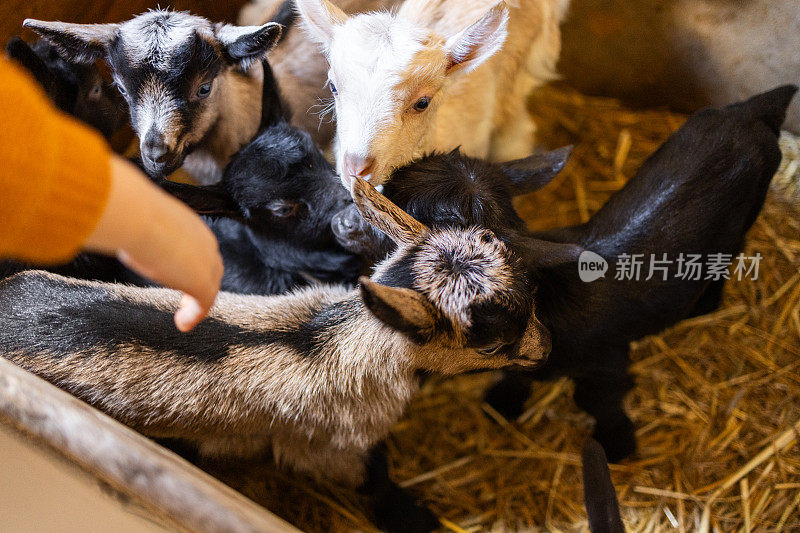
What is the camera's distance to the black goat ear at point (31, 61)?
7.79 feet

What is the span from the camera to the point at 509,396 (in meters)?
2.93

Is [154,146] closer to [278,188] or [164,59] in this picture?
[164,59]

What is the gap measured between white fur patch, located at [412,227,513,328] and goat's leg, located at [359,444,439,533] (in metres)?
0.95

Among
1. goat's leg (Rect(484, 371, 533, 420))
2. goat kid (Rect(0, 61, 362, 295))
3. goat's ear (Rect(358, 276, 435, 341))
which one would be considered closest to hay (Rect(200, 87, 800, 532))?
goat's leg (Rect(484, 371, 533, 420))

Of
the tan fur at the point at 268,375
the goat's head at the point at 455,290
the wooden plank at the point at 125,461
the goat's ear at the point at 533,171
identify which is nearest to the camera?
the wooden plank at the point at 125,461

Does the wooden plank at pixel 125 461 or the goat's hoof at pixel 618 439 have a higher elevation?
the wooden plank at pixel 125 461

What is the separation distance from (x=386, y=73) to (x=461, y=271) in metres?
0.77

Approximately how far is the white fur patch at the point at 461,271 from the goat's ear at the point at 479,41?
2.50ft

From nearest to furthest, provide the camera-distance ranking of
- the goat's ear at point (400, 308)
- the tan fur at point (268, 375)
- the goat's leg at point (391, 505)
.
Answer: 1. the goat's ear at point (400, 308)
2. the tan fur at point (268, 375)
3. the goat's leg at point (391, 505)

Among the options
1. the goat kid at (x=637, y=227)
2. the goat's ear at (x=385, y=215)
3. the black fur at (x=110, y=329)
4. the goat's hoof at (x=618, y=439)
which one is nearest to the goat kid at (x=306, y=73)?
the goat kid at (x=637, y=227)

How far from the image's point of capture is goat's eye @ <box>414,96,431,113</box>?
2191 millimetres

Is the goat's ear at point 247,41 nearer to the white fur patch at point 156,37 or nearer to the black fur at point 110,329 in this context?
the white fur patch at point 156,37

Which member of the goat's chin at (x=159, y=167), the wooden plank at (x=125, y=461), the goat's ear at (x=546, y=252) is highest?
the goat's chin at (x=159, y=167)

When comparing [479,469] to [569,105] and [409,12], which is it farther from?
[569,105]
